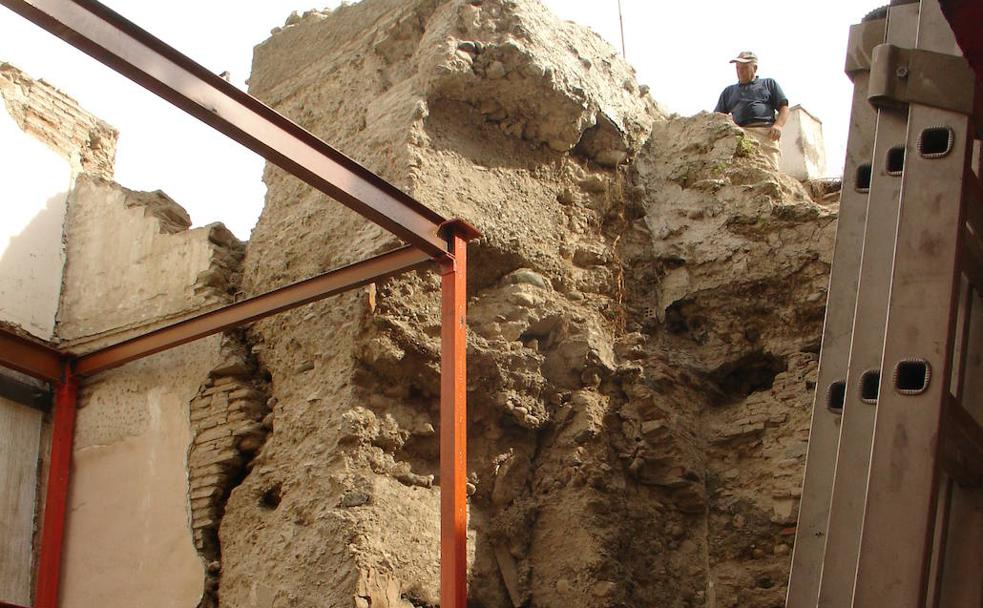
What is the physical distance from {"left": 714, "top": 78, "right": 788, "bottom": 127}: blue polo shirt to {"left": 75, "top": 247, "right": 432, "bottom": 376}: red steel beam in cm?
399

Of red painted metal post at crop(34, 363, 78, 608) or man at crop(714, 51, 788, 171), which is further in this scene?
man at crop(714, 51, 788, 171)

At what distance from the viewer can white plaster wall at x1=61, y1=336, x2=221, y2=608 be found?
712 centimetres

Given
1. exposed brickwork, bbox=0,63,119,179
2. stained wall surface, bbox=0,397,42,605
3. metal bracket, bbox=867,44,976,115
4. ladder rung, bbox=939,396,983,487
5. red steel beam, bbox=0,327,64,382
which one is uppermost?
exposed brickwork, bbox=0,63,119,179

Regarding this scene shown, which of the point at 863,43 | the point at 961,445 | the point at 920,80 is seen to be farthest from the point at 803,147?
the point at 961,445

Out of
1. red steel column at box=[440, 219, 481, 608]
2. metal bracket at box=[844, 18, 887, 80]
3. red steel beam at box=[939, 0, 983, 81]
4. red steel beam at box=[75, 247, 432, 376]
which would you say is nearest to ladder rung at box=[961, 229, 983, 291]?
red steel beam at box=[939, 0, 983, 81]

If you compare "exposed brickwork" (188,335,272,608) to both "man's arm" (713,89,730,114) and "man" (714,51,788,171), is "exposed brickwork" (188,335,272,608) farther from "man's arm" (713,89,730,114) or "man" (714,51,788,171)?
"man's arm" (713,89,730,114)

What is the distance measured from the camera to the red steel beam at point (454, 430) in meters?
5.87

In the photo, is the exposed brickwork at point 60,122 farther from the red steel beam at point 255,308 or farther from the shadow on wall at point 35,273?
the red steel beam at point 255,308

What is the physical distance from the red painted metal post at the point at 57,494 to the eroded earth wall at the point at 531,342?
3.68ft

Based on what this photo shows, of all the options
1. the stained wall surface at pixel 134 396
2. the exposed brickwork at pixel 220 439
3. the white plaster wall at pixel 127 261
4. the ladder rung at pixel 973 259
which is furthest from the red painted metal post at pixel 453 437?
the ladder rung at pixel 973 259

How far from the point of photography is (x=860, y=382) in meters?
3.83

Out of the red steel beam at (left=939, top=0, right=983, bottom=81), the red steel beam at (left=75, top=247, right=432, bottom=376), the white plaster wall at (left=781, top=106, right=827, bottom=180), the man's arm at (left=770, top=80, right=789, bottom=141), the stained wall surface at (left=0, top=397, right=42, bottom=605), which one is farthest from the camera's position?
the white plaster wall at (left=781, top=106, right=827, bottom=180)

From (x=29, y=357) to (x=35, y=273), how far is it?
1019 mm

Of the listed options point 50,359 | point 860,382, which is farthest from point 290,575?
point 860,382
